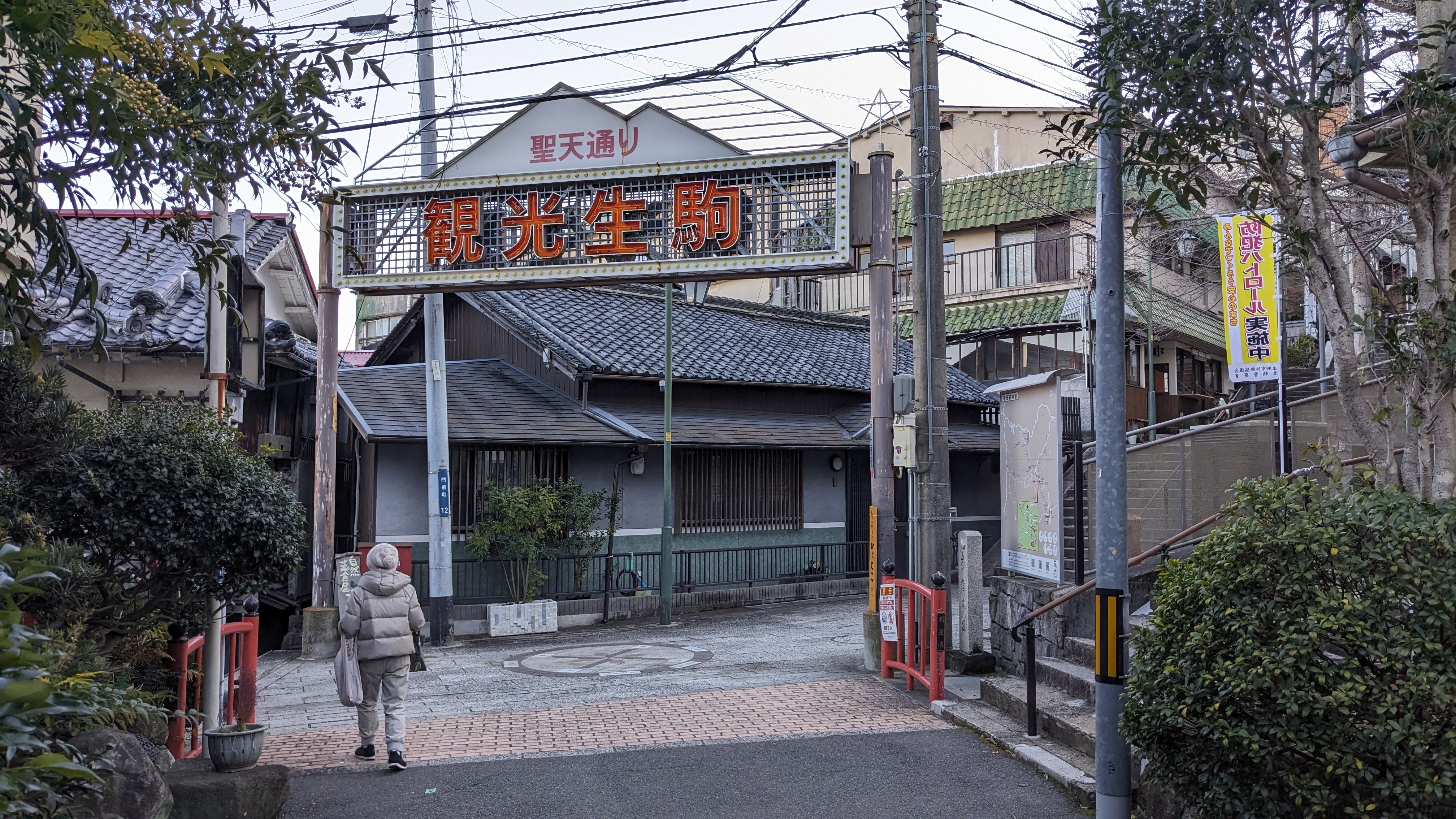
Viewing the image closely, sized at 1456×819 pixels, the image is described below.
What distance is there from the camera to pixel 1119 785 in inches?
256

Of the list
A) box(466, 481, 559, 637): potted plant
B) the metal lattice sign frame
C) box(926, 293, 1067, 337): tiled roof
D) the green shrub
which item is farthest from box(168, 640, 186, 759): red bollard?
box(926, 293, 1067, 337): tiled roof

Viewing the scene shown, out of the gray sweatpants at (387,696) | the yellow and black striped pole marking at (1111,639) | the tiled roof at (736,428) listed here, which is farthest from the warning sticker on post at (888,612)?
the tiled roof at (736,428)

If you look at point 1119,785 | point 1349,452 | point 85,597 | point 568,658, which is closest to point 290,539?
point 85,597

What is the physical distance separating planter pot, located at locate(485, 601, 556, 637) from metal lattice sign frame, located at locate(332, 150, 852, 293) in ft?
20.2

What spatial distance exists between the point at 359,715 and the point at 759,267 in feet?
19.2

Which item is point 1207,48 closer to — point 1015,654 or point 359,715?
point 1015,654

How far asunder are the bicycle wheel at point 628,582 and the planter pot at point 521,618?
198 centimetres

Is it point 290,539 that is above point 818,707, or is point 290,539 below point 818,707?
above

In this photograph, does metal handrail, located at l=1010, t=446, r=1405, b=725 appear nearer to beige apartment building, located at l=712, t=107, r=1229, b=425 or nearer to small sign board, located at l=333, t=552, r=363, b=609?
small sign board, located at l=333, t=552, r=363, b=609

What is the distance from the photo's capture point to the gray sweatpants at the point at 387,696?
842 cm

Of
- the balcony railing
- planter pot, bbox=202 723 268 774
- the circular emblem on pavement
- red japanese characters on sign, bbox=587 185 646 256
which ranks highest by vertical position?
the balcony railing

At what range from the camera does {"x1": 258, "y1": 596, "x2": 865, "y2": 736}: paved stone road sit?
36.3 feet

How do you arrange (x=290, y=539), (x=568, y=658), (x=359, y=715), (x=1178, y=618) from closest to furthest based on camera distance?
(x=1178, y=618) → (x=290, y=539) → (x=359, y=715) → (x=568, y=658)

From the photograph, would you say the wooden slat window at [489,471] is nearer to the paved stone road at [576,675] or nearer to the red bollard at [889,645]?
the paved stone road at [576,675]
